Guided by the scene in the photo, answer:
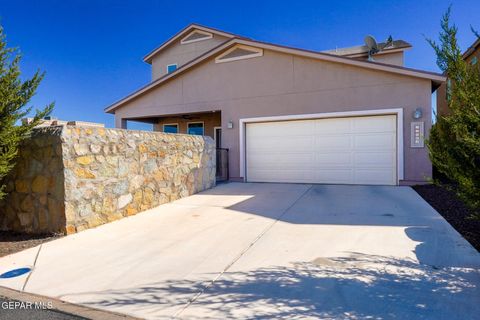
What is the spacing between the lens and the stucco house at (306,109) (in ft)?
29.7

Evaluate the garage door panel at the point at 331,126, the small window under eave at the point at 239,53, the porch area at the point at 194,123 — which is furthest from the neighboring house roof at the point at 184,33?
the garage door panel at the point at 331,126

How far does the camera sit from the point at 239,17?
54.1 feet

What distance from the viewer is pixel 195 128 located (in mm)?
14070

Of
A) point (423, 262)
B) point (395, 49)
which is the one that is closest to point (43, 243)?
point (423, 262)

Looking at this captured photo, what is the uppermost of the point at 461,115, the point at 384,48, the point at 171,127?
the point at 384,48

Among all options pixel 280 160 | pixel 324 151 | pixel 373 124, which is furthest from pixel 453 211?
pixel 280 160

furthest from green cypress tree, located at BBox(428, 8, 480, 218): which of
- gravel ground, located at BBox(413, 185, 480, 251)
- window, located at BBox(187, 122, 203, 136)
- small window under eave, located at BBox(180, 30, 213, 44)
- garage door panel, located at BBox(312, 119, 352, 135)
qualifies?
small window under eave, located at BBox(180, 30, 213, 44)

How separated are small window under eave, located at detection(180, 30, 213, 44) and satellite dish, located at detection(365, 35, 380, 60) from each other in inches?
321

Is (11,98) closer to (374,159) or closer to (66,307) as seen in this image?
(66,307)

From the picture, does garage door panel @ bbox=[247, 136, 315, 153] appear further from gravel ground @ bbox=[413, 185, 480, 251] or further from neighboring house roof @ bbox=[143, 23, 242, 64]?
neighboring house roof @ bbox=[143, 23, 242, 64]

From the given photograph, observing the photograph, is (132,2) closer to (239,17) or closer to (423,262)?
(239,17)

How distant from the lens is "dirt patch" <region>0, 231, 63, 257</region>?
15.5 ft

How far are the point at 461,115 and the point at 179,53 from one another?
1623cm

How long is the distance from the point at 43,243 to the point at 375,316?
503 centimetres
